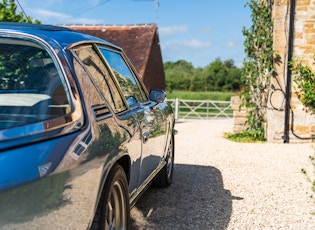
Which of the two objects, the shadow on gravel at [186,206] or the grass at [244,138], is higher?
the shadow on gravel at [186,206]

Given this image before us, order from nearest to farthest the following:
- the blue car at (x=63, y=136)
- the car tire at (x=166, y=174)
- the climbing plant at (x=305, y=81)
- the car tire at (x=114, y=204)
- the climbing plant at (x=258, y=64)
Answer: the blue car at (x=63, y=136), the car tire at (x=114, y=204), the car tire at (x=166, y=174), the climbing plant at (x=305, y=81), the climbing plant at (x=258, y=64)

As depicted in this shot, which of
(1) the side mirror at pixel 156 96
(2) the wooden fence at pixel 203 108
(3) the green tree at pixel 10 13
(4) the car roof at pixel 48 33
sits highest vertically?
(3) the green tree at pixel 10 13

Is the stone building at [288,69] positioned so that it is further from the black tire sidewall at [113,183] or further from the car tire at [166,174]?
the black tire sidewall at [113,183]

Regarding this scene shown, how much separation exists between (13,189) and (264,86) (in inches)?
350

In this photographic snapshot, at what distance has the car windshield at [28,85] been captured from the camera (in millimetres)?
2141

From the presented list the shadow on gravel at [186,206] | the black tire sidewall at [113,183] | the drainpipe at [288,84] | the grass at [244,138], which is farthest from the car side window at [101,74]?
the grass at [244,138]

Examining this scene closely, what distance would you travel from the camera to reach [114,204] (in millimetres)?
2715

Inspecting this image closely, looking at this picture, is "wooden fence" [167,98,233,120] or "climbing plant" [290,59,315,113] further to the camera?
"wooden fence" [167,98,233,120]

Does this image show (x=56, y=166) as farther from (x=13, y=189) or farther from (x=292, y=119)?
(x=292, y=119)

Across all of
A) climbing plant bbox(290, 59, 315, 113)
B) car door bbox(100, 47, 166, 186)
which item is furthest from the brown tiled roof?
car door bbox(100, 47, 166, 186)

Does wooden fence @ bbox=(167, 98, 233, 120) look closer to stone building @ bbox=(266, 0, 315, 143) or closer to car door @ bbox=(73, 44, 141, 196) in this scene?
stone building @ bbox=(266, 0, 315, 143)

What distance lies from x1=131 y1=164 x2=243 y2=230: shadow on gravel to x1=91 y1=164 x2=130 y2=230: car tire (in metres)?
0.97

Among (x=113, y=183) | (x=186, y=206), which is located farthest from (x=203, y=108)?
(x=113, y=183)

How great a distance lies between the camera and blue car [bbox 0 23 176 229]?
1.71m
